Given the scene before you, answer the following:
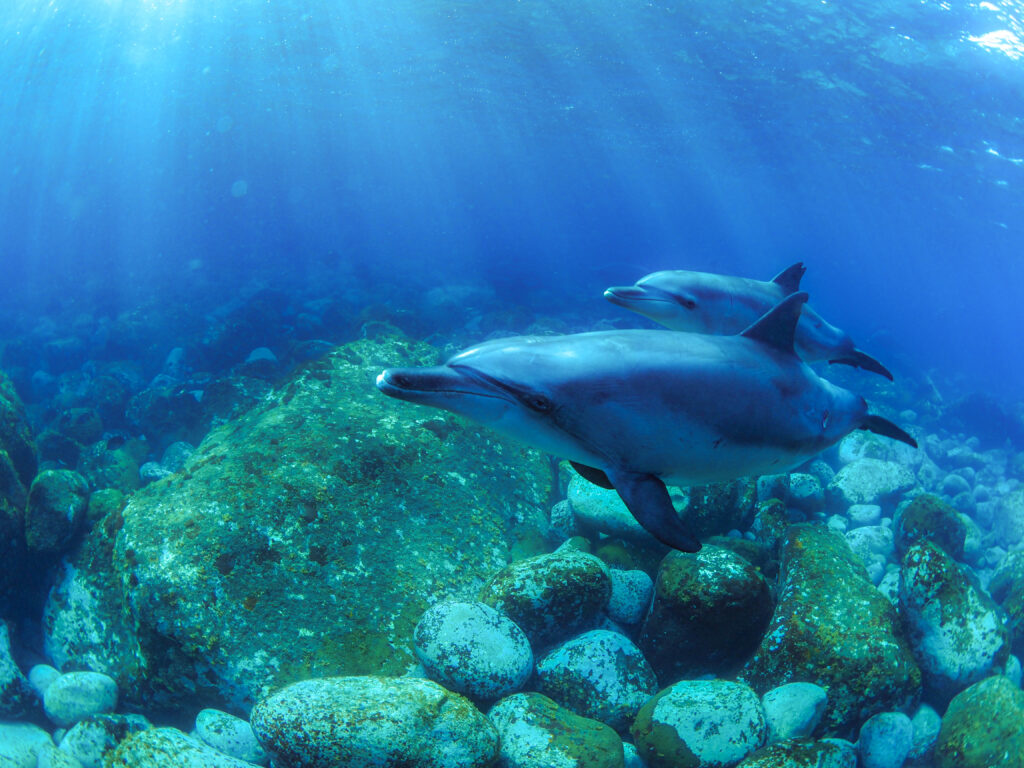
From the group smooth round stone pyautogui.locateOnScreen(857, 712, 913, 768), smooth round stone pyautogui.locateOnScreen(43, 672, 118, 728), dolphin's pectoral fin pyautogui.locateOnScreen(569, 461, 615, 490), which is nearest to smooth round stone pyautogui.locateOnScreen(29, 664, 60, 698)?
smooth round stone pyautogui.locateOnScreen(43, 672, 118, 728)

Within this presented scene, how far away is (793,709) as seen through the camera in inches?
149

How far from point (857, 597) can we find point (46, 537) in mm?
7125

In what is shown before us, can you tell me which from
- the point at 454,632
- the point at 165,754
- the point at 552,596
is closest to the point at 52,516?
the point at 165,754

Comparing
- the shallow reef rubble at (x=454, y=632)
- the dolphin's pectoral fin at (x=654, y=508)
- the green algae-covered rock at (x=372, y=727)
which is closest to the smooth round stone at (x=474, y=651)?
the shallow reef rubble at (x=454, y=632)

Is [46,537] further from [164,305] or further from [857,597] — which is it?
[164,305]

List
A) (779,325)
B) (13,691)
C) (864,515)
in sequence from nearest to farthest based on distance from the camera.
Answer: (779,325), (13,691), (864,515)

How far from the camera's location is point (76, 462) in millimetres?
9820

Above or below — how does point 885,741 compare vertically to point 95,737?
below

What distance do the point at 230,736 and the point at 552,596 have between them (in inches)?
92.8

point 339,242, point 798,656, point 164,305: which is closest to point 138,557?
point 798,656

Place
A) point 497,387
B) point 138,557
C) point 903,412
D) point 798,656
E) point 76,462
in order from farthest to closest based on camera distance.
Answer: point 903,412 < point 76,462 < point 138,557 < point 798,656 < point 497,387

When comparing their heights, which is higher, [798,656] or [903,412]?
[798,656]

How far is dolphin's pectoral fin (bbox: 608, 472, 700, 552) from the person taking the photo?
2174 mm

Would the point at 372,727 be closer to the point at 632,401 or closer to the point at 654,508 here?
the point at 654,508
